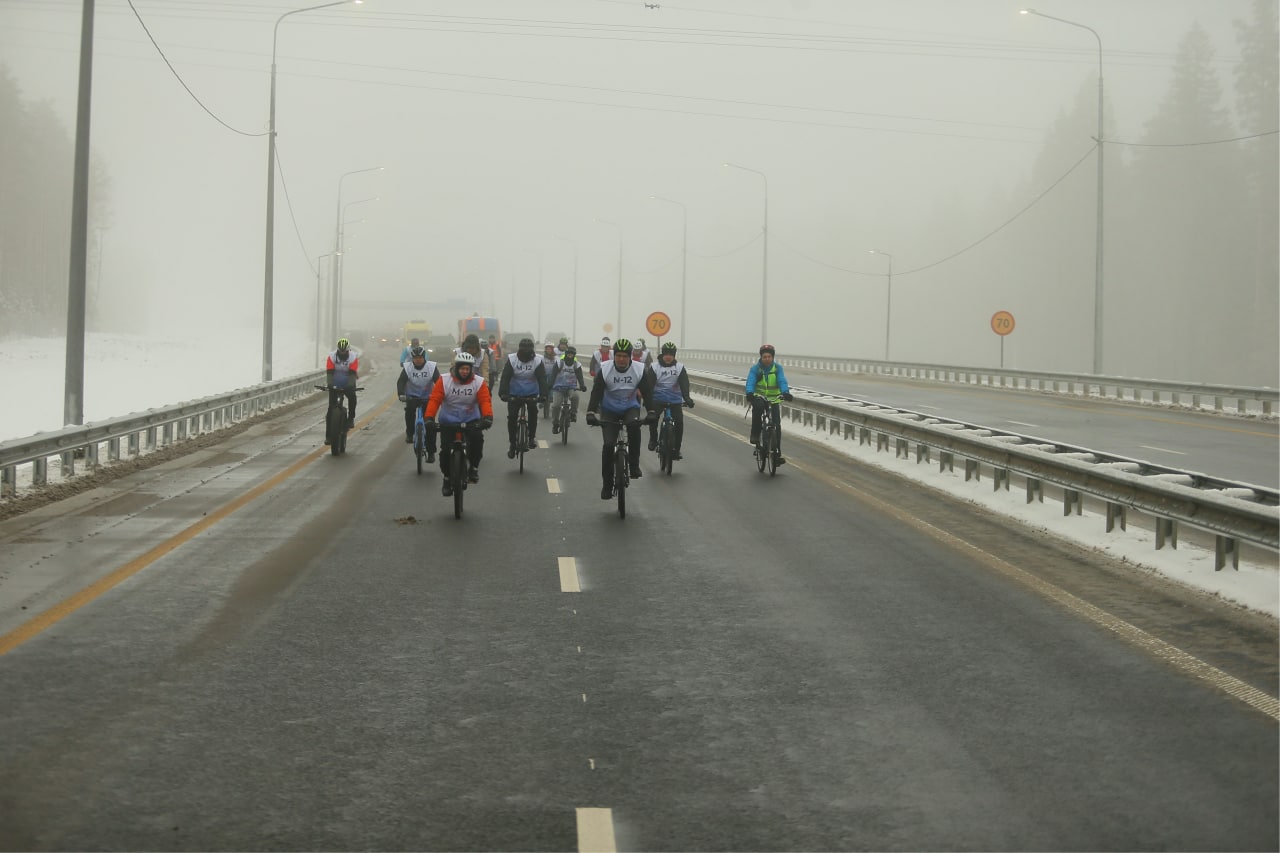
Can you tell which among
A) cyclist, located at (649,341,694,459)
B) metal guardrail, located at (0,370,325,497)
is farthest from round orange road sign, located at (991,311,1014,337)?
cyclist, located at (649,341,694,459)

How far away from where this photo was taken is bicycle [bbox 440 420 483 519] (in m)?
15.6

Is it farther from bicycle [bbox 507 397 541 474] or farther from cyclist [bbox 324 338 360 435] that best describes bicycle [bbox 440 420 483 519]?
cyclist [bbox 324 338 360 435]

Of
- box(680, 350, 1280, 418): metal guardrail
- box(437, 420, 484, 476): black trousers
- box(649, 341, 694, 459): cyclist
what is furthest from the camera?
box(680, 350, 1280, 418): metal guardrail

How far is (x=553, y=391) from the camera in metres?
28.5

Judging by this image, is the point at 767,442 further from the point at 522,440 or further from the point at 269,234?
the point at 269,234

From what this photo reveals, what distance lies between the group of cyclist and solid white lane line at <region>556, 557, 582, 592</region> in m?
3.45

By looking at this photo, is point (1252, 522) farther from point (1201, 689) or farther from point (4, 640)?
point (4, 640)

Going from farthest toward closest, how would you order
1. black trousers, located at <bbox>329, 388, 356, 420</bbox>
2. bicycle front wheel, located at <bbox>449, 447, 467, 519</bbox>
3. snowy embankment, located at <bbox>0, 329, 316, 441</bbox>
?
snowy embankment, located at <bbox>0, 329, 316, 441</bbox>, black trousers, located at <bbox>329, 388, 356, 420</bbox>, bicycle front wheel, located at <bbox>449, 447, 467, 519</bbox>

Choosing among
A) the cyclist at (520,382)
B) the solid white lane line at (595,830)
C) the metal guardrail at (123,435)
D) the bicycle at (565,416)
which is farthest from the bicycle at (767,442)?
the solid white lane line at (595,830)

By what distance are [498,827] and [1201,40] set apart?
91.3m

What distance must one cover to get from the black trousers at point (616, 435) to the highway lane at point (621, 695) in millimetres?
2009

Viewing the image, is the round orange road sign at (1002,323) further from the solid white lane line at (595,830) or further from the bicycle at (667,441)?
the solid white lane line at (595,830)

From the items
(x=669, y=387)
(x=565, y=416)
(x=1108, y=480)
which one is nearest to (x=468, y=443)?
(x=669, y=387)

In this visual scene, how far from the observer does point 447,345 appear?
3073 inches
